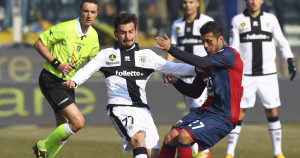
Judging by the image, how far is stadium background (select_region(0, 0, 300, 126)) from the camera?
1348 cm

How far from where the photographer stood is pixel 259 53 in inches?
376

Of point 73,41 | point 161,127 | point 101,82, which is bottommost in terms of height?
point 161,127

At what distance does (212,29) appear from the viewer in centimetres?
668

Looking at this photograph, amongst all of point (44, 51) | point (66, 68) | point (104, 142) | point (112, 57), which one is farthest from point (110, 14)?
point (112, 57)

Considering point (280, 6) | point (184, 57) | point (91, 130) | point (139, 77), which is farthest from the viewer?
point (280, 6)

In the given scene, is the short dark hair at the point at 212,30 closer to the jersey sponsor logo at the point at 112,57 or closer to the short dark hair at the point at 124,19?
the short dark hair at the point at 124,19

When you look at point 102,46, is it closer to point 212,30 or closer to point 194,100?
point 194,100

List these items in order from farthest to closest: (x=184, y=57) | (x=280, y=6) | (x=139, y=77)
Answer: (x=280, y=6) < (x=139, y=77) < (x=184, y=57)

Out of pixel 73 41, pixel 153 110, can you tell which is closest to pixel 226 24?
pixel 153 110

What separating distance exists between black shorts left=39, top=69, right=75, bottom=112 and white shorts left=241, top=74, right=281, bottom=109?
261 cm

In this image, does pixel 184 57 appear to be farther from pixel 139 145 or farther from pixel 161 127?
pixel 161 127

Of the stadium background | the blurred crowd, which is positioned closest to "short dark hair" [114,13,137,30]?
the stadium background

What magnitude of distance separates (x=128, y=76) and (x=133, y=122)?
49 cm

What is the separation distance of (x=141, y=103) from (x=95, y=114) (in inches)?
260
